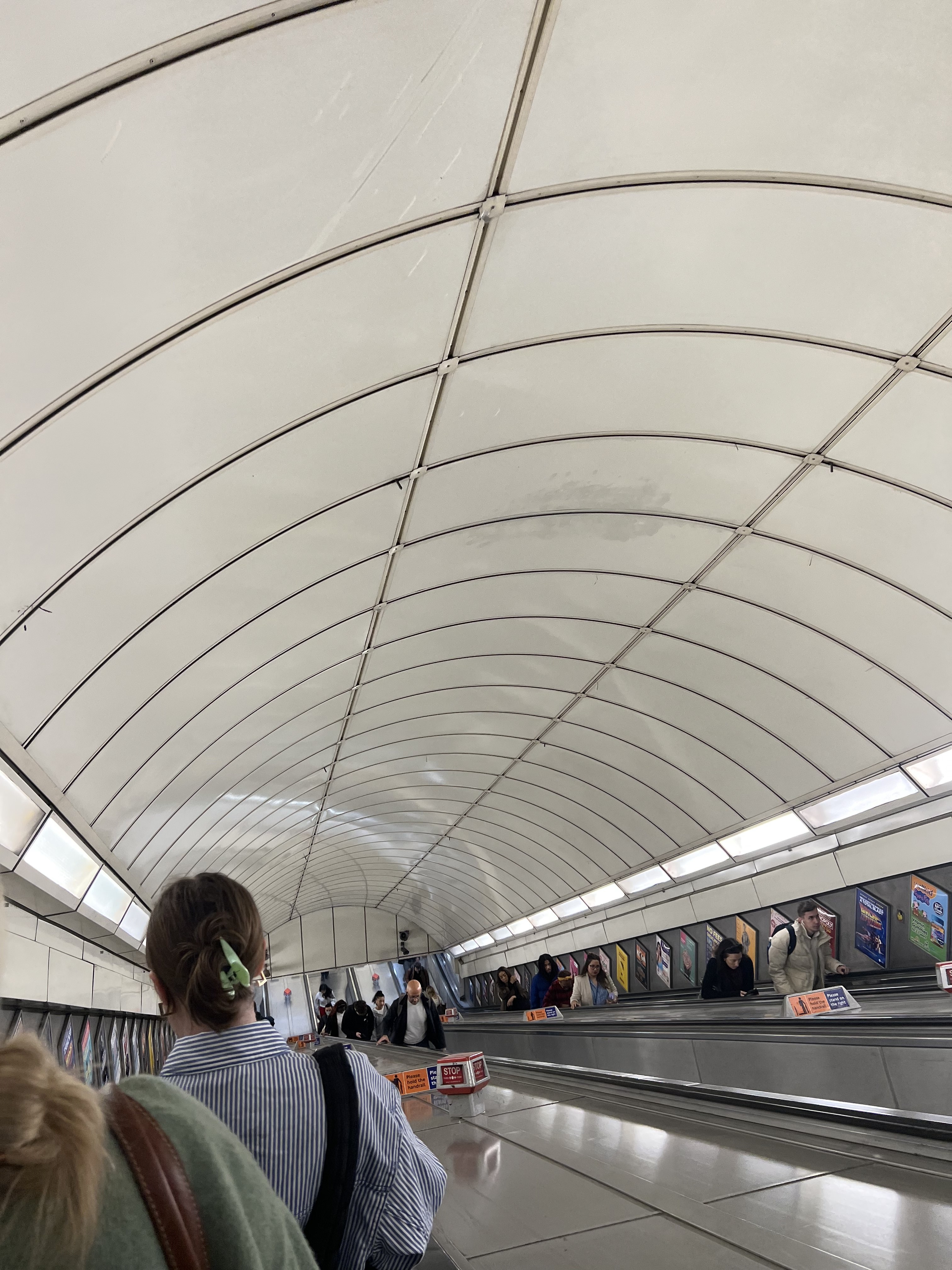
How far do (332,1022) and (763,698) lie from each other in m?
23.8

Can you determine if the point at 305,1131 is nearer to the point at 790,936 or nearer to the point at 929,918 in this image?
the point at 790,936

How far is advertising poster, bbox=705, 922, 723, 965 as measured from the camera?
22375 millimetres

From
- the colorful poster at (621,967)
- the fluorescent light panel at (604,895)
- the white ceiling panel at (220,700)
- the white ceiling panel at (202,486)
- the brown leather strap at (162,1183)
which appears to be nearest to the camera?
the brown leather strap at (162,1183)

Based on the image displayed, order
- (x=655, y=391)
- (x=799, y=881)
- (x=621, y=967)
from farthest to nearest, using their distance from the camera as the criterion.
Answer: (x=621, y=967), (x=799, y=881), (x=655, y=391)

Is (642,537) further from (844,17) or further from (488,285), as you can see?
(844,17)

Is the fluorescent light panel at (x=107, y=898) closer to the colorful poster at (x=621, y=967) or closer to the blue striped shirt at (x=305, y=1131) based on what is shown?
the blue striped shirt at (x=305, y=1131)

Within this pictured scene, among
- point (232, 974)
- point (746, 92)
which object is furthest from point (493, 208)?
point (232, 974)

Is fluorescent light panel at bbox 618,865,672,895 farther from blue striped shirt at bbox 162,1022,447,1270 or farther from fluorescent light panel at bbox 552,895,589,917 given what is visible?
blue striped shirt at bbox 162,1022,447,1270

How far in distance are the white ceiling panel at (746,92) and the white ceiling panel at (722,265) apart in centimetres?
31

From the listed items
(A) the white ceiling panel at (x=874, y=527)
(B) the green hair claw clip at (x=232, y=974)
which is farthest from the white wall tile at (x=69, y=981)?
(B) the green hair claw clip at (x=232, y=974)

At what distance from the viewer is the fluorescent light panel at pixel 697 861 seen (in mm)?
21297

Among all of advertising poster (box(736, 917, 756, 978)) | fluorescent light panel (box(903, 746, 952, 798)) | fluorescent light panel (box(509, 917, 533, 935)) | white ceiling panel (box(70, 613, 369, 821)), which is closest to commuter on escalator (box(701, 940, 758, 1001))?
advertising poster (box(736, 917, 756, 978))

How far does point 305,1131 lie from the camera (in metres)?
2.46

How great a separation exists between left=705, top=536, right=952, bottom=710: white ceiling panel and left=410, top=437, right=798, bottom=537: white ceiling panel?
130 cm
